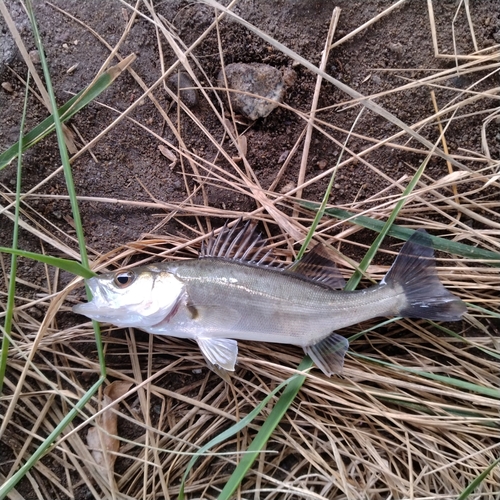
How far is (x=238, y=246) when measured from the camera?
2.52 metres

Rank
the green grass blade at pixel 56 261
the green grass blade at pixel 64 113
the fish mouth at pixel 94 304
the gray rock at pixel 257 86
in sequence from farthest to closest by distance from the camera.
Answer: the gray rock at pixel 257 86, the green grass blade at pixel 64 113, the fish mouth at pixel 94 304, the green grass blade at pixel 56 261

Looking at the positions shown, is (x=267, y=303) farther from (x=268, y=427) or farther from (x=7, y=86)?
(x=7, y=86)

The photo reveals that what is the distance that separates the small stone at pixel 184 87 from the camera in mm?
2672

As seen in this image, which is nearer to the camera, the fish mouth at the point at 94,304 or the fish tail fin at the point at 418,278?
the fish mouth at the point at 94,304

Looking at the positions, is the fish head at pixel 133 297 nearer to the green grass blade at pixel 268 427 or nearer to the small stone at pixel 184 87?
the green grass blade at pixel 268 427

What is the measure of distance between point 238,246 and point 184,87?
1078 mm

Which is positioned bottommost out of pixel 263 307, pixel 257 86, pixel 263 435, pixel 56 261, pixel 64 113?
pixel 263 435

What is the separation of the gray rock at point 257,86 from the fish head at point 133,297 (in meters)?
1.14

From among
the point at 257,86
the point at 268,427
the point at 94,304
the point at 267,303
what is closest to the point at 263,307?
the point at 267,303

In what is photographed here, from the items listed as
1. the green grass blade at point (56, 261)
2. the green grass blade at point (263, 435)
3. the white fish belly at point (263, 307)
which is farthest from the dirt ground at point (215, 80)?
the green grass blade at point (263, 435)

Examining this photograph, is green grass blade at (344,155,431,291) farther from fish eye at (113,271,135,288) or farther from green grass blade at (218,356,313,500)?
fish eye at (113,271,135,288)

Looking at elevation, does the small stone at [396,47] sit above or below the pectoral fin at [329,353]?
above

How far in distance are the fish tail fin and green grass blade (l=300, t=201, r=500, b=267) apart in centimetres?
10

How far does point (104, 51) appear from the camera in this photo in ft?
8.80
